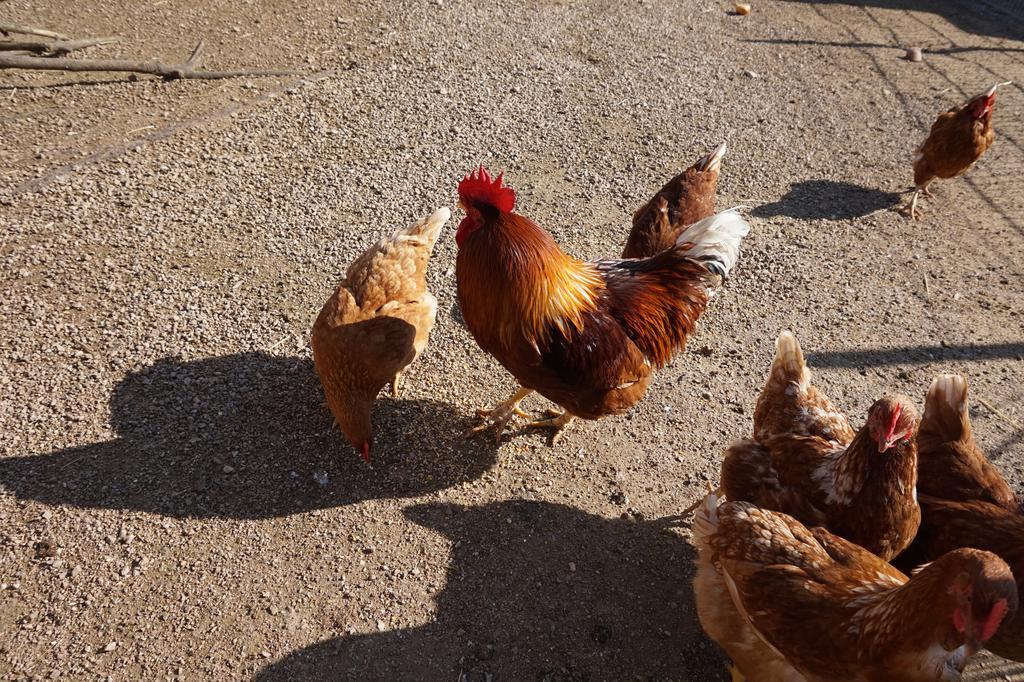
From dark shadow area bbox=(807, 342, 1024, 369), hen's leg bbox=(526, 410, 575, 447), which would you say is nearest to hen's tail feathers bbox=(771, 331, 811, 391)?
hen's leg bbox=(526, 410, 575, 447)

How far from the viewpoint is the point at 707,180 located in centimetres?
491

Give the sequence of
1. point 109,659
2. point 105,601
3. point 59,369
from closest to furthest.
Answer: point 109,659 → point 105,601 → point 59,369

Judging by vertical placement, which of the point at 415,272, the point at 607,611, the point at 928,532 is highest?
the point at 928,532

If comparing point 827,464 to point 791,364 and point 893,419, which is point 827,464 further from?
point 791,364

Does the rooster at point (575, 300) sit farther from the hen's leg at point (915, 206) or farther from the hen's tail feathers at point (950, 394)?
the hen's leg at point (915, 206)

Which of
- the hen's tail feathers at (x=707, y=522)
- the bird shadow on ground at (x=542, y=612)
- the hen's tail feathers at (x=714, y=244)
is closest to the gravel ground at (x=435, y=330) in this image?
the bird shadow on ground at (x=542, y=612)

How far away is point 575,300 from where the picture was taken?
12.7ft

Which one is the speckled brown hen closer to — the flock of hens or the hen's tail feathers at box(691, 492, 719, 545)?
the flock of hens

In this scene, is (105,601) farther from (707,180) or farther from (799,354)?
(707,180)

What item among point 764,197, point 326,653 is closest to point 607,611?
point 326,653

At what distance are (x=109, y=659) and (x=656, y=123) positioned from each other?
7.45 metres

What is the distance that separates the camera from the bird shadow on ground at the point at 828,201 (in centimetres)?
673

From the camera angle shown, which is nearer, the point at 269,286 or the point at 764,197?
the point at 269,286

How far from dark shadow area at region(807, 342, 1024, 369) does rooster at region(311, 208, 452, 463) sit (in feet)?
11.1
